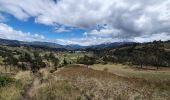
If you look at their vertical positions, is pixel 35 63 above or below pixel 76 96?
below

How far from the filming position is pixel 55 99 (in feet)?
41.1

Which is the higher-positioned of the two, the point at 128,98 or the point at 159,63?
the point at 128,98

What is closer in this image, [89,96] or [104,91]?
[89,96]

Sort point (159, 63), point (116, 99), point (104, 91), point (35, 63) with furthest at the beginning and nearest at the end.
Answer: point (159, 63), point (35, 63), point (104, 91), point (116, 99)

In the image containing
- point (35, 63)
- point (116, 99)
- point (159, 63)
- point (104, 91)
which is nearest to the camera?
point (116, 99)

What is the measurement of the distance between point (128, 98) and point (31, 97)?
523 cm

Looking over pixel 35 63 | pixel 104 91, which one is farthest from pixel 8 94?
pixel 35 63

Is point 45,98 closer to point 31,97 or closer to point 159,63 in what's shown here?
point 31,97

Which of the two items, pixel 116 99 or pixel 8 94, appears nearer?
pixel 116 99

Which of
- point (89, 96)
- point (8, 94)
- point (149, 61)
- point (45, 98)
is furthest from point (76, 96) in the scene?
point (149, 61)

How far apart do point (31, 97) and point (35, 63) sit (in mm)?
72478

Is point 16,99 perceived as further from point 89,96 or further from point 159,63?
point 159,63

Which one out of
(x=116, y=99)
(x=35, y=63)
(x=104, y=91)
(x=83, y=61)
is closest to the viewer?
(x=116, y=99)

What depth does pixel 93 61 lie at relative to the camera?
108562mm
